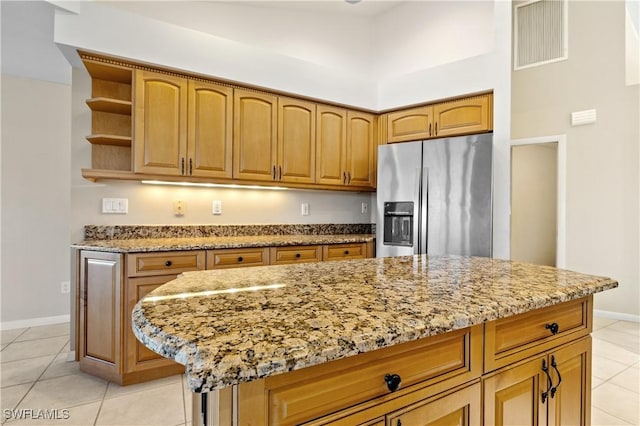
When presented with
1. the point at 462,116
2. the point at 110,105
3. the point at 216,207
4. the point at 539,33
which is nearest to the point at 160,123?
the point at 110,105

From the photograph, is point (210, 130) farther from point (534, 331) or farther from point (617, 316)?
point (617, 316)

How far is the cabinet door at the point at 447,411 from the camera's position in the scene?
2.71ft

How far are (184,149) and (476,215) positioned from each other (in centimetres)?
237

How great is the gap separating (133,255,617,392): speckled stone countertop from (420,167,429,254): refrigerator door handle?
66.8 inches

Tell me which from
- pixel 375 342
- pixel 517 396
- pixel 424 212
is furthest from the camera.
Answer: pixel 424 212

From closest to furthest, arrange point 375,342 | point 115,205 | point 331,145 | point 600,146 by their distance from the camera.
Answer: point 375,342 → point 115,205 → point 331,145 → point 600,146

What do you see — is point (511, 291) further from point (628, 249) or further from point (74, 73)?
point (628, 249)

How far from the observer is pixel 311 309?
0.83m

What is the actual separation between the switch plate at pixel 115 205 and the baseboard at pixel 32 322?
5.34ft

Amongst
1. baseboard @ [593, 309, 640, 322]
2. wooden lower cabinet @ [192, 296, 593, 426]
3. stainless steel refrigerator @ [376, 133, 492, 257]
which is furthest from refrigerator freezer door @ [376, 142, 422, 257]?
baseboard @ [593, 309, 640, 322]

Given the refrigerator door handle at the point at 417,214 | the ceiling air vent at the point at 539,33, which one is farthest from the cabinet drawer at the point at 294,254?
the ceiling air vent at the point at 539,33

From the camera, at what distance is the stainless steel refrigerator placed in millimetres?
2908

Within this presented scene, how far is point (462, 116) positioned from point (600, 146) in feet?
A: 6.06

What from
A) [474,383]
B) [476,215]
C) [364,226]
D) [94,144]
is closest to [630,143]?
[476,215]
